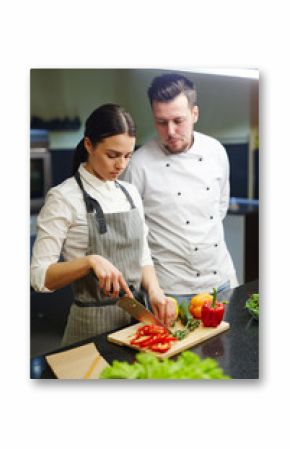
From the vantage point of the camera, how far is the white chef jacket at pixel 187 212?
69.9 inches

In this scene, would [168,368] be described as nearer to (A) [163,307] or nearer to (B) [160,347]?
Answer: (B) [160,347]

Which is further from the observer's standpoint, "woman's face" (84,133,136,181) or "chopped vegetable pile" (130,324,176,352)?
"woman's face" (84,133,136,181)

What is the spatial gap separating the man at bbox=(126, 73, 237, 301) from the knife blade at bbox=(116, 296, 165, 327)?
0.12 meters

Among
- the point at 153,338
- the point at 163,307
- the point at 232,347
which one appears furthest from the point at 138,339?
the point at 232,347

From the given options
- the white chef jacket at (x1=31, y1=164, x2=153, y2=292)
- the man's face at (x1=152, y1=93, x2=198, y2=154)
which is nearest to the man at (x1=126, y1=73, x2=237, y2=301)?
the man's face at (x1=152, y1=93, x2=198, y2=154)

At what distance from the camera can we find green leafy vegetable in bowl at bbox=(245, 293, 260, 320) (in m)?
1.78

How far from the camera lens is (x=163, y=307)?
173cm

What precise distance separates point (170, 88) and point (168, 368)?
797 mm

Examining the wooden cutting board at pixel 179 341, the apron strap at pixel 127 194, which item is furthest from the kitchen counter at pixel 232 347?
the apron strap at pixel 127 194

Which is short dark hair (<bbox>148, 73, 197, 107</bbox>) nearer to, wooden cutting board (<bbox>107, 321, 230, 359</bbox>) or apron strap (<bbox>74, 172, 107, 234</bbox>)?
apron strap (<bbox>74, 172, 107, 234</bbox>)

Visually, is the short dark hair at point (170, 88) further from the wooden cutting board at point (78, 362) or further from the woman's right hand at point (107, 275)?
the wooden cutting board at point (78, 362)
